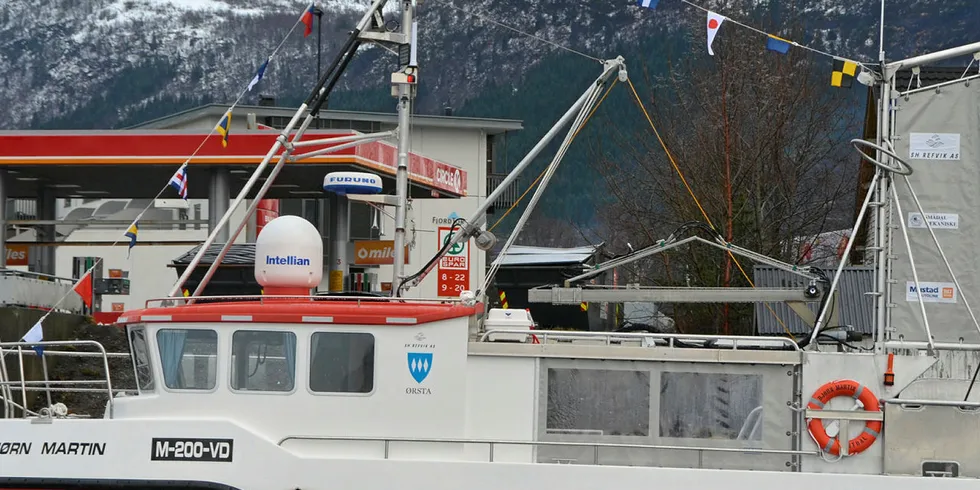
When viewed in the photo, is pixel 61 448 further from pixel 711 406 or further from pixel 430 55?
pixel 430 55

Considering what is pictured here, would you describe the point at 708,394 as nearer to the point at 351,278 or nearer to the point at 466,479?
the point at 466,479

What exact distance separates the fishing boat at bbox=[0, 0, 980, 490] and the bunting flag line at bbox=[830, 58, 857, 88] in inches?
6.8

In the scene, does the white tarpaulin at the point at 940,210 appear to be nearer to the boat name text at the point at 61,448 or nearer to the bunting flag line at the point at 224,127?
the boat name text at the point at 61,448

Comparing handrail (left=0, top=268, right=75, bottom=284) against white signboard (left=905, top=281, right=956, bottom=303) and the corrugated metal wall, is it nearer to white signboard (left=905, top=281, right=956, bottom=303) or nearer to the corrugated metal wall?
the corrugated metal wall

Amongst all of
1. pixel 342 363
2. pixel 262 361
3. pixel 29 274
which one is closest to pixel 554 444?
pixel 342 363

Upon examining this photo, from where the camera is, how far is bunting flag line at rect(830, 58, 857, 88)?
13570 millimetres

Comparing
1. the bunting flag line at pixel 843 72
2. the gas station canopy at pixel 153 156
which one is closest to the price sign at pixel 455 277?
the gas station canopy at pixel 153 156

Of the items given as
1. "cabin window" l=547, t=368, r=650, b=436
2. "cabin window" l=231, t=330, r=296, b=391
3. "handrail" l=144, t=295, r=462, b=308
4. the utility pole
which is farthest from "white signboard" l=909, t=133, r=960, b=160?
"cabin window" l=231, t=330, r=296, b=391

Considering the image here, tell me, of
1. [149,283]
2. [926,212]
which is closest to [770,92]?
[926,212]

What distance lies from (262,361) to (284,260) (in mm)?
1188

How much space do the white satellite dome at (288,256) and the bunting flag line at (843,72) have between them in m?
6.22

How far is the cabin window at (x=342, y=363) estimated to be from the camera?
13367 millimetres

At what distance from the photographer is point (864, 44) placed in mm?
99938

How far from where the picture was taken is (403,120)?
14.5 metres
